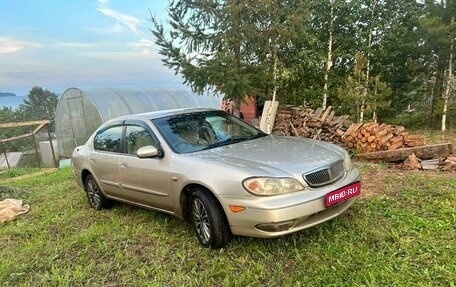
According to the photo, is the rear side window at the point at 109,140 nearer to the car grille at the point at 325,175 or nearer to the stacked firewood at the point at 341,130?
the car grille at the point at 325,175

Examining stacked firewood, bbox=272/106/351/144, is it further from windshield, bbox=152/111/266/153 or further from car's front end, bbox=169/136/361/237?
car's front end, bbox=169/136/361/237

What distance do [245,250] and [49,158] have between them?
712 inches

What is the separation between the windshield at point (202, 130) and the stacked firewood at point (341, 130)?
Answer: 3.39m

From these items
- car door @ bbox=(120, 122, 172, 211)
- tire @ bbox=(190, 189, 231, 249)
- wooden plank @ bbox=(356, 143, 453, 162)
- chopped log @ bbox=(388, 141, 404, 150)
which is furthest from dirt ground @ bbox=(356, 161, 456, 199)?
car door @ bbox=(120, 122, 172, 211)

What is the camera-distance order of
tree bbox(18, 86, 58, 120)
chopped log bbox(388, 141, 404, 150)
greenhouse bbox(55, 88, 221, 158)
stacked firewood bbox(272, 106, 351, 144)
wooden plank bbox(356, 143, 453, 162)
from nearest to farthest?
wooden plank bbox(356, 143, 453, 162), chopped log bbox(388, 141, 404, 150), stacked firewood bbox(272, 106, 351, 144), greenhouse bbox(55, 88, 221, 158), tree bbox(18, 86, 58, 120)

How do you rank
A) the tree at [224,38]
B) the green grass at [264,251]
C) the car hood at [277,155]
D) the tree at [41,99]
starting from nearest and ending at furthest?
the green grass at [264,251] < the car hood at [277,155] < the tree at [224,38] < the tree at [41,99]

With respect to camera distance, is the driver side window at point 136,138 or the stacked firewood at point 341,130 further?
the stacked firewood at point 341,130

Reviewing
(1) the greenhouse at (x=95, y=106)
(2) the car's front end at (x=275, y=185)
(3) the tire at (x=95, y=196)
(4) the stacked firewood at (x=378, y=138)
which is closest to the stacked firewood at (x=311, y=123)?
(4) the stacked firewood at (x=378, y=138)

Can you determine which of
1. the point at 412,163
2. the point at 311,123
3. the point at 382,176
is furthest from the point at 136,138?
the point at 311,123

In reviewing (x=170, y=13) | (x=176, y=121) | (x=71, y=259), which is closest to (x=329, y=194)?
(x=176, y=121)

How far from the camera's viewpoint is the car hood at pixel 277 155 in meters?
3.26

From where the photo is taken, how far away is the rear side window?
4.79m

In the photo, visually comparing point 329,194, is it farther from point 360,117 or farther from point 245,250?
point 360,117

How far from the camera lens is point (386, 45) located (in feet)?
41.4
